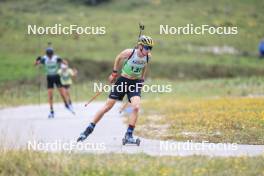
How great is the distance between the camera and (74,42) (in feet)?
203

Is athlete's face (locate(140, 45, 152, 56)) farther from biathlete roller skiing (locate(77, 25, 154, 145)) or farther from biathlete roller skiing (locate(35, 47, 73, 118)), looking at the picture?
biathlete roller skiing (locate(35, 47, 73, 118))

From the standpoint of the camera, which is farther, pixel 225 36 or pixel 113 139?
pixel 225 36

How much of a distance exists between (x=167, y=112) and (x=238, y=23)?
158 ft

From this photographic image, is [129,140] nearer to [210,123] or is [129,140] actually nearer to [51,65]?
[210,123]

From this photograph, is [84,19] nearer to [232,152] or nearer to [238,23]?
[238,23]

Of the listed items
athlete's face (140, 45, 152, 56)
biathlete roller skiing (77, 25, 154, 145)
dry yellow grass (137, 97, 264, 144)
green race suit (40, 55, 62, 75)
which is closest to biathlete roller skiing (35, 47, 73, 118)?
green race suit (40, 55, 62, 75)

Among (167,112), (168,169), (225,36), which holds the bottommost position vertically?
(168,169)

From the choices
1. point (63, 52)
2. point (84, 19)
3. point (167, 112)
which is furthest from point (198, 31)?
point (167, 112)

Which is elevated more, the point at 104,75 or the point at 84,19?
the point at 84,19

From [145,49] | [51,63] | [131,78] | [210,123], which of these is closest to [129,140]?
[131,78]

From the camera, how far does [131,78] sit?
16609 mm

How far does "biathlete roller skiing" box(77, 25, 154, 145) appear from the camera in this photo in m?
16.3

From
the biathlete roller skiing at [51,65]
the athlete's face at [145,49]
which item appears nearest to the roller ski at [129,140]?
the athlete's face at [145,49]

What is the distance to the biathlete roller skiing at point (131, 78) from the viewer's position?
16344mm
